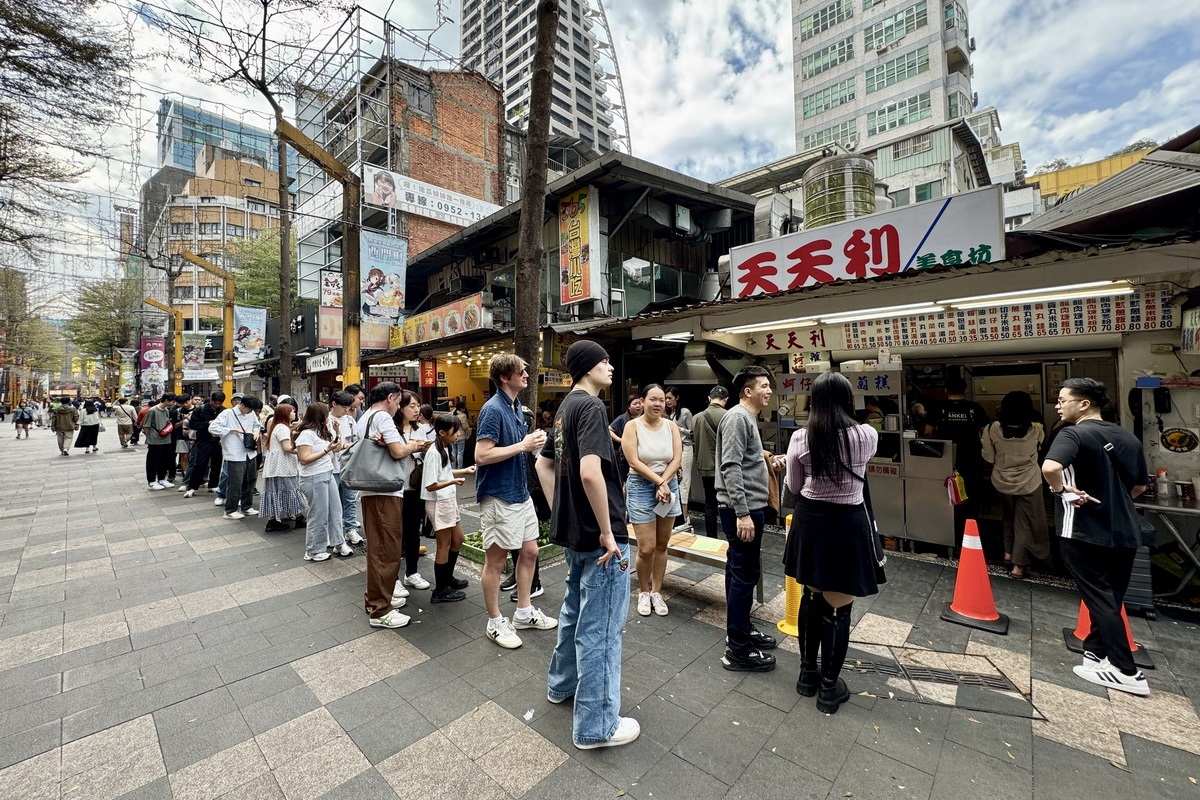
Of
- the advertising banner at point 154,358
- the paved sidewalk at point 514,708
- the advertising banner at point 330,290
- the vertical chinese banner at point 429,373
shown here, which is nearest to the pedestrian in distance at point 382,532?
the paved sidewalk at point 514,708

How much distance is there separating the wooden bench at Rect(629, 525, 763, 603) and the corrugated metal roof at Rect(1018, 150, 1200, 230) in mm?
3938

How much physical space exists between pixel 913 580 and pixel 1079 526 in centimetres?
199

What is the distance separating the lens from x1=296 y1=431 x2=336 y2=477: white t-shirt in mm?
5230

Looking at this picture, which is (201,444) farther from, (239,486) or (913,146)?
(913,146)

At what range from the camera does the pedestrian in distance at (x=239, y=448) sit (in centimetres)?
741

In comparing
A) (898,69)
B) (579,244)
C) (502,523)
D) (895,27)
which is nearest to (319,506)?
(502,523)

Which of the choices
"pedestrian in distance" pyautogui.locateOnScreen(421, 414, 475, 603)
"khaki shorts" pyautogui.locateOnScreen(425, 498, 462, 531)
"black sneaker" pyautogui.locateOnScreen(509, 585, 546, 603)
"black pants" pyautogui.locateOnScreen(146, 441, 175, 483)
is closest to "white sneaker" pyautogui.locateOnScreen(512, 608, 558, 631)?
"black sneaker" pyautogui.locateOnScreen(509, 585, 546, 603)

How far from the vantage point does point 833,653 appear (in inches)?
107

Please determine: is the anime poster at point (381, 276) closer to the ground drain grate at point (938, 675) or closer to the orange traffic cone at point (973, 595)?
the ground drain grate at point (938, 675)

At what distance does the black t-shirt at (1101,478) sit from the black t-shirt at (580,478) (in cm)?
301

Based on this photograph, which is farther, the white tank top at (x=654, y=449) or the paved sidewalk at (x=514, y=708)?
the white tank top at (x=654, y=449)

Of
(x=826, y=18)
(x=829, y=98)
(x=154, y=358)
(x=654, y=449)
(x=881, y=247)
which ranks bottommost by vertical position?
(x=654, y=449)

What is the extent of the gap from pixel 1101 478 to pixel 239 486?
1011cm

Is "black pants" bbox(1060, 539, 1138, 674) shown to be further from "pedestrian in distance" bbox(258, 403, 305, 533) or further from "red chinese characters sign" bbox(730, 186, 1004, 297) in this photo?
"pedestrian in distance" bbox(258, 403, 305, 533)
